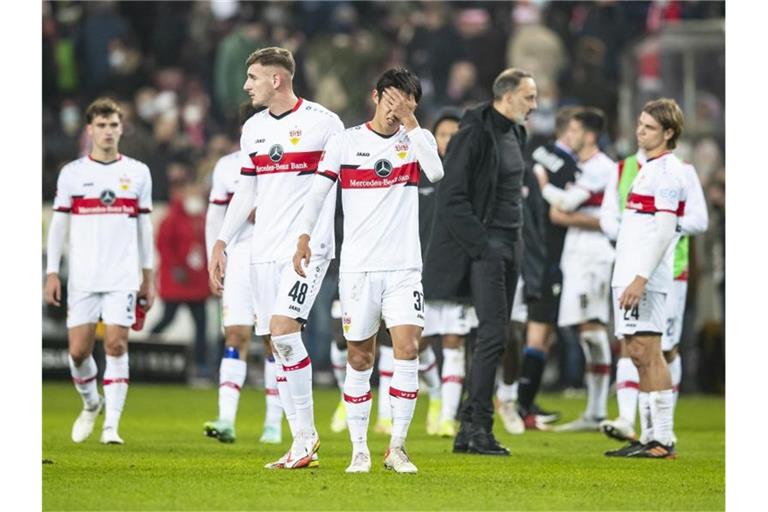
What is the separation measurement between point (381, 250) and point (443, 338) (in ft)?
13.8

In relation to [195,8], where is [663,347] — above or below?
below

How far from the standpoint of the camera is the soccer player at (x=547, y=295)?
14.7 metres

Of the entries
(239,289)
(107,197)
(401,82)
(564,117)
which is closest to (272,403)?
(239,289)

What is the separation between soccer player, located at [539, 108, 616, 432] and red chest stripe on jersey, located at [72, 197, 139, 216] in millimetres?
4070

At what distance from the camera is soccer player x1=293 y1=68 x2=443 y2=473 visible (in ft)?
31.3

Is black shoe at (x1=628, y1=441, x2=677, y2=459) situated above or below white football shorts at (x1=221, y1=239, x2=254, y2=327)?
below

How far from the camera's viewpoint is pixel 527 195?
14000mm

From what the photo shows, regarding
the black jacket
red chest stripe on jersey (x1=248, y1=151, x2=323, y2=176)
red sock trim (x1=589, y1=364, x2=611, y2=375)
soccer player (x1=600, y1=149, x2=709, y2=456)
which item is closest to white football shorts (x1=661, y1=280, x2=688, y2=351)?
soccer player (x1=600, y1=149, x2=709, y2=456)

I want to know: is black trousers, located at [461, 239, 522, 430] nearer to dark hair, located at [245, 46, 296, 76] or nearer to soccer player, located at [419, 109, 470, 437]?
soccer player, located at [419, 109, 470, 437]

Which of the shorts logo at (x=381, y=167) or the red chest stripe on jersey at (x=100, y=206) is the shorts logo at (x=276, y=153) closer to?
the shorts logo at (x=381, y=167)

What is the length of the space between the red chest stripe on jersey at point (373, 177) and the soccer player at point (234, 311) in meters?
2.62

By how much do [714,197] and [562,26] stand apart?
6.39 meters
